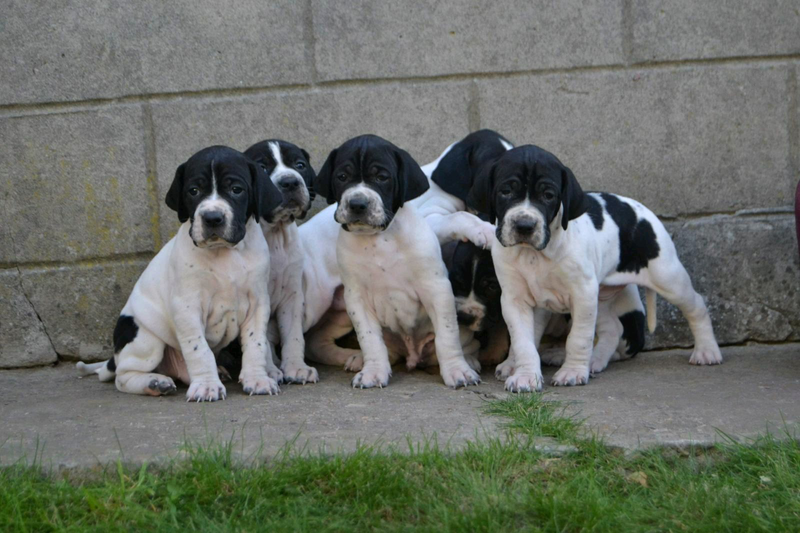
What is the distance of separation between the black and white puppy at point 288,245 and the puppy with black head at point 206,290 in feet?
0.66

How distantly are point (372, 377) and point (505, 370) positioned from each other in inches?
32.0

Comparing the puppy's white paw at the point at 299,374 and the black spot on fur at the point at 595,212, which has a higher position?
the black spot on fur at the point at 595,212

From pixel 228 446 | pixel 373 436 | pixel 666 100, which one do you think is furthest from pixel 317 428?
pixel 666 100

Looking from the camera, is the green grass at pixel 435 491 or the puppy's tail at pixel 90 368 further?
the puppy's tail at pixel 90 368

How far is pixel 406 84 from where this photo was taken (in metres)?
6.24

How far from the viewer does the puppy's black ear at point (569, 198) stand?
492 cm

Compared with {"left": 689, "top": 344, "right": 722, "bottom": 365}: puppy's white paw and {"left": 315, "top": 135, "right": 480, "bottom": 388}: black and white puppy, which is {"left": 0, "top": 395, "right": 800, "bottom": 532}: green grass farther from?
{"left": 689, "top": 344, "right": 722, "bottom": 365}: puppy's white paw

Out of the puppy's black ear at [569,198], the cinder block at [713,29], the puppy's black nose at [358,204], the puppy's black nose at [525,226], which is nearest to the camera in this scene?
the puppy's black nose at [525,226]

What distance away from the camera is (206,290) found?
5.12 m

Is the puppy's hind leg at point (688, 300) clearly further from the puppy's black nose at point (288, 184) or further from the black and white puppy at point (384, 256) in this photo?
the puppy's black nose at point (288, 184)

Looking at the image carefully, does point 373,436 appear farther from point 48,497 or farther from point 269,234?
point 269,234

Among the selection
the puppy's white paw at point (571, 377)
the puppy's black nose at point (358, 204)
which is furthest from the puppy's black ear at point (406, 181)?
the puppy's white paw at point (571, 377)

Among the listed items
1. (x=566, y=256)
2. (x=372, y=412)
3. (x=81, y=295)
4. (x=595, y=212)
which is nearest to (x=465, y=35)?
(x=595, y=212)

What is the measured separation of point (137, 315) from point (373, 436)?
1945mm
